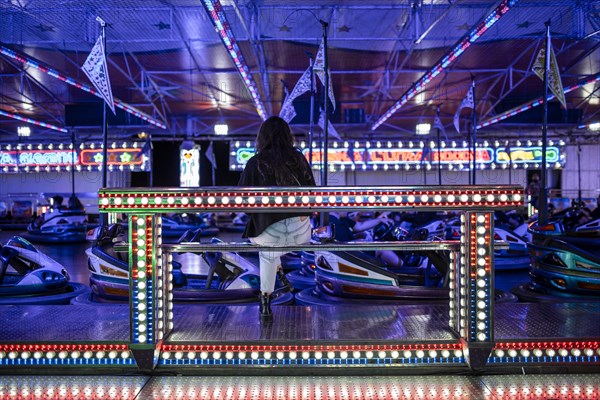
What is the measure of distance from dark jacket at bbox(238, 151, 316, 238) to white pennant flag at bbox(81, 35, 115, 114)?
4.40m

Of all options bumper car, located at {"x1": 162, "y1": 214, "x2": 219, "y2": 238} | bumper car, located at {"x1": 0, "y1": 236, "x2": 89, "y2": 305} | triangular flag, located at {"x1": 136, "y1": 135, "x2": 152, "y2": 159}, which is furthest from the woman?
triangular flag, located at {"x1": 136, "y1": 135, "x2": 152, "y2": 159}

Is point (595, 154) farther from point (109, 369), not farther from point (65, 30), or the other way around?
point (109, 369)

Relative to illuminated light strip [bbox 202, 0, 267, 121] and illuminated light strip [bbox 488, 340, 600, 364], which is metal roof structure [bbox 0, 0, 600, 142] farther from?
illuminated light strip [bbox 488, 340, 600, 364]

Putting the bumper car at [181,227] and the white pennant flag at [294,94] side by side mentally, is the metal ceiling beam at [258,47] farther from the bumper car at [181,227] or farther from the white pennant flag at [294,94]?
the bumper car at [181,227]

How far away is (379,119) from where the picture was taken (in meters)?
16.0

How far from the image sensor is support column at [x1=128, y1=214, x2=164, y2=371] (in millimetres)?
2109

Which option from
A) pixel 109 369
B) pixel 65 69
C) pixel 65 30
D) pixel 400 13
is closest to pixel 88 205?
pixel 65 69

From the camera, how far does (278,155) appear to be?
103 inches

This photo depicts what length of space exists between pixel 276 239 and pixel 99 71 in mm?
4892

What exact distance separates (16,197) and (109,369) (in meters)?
20.1

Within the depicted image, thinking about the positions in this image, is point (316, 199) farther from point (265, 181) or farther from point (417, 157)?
point (417, 157)

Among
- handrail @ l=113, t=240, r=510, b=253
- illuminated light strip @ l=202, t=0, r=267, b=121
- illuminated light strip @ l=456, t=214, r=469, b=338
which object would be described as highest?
illuminated light strip @ l=202, t=0, r=267, b=121

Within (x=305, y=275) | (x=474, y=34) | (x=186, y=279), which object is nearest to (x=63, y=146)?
(x=305, y=275)

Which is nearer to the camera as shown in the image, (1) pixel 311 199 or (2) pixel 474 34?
(1) pixel 311 199
